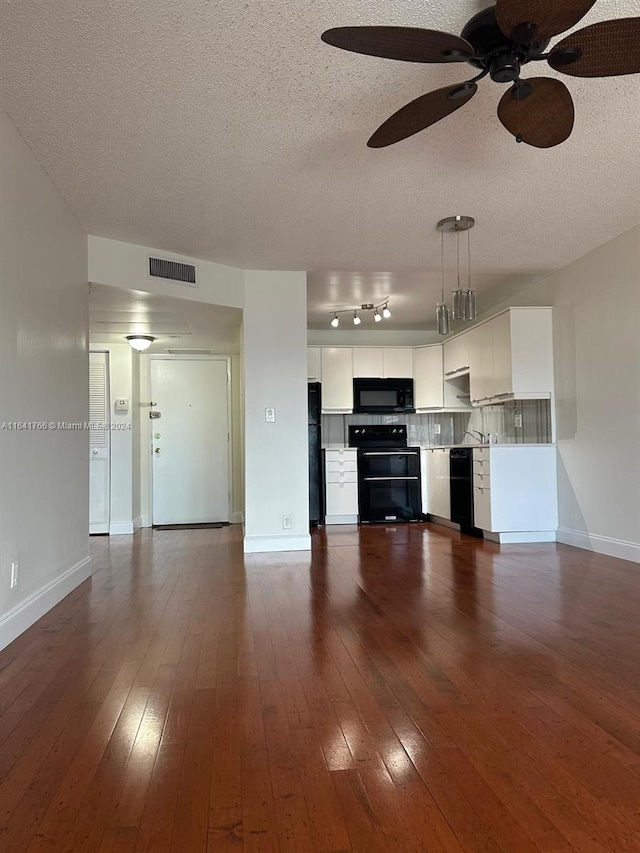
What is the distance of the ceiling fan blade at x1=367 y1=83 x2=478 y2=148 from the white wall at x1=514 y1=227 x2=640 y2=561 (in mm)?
2626

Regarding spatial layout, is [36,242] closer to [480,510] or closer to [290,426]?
[290,426]

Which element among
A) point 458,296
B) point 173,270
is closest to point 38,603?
point 173,270

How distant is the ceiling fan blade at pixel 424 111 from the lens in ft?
6.70

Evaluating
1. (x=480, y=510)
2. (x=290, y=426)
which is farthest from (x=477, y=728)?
(x=480, y=510)

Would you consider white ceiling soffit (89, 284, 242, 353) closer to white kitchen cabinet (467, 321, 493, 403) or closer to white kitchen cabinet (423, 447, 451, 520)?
white kitchen cabinet (467, 321, 493, 403)

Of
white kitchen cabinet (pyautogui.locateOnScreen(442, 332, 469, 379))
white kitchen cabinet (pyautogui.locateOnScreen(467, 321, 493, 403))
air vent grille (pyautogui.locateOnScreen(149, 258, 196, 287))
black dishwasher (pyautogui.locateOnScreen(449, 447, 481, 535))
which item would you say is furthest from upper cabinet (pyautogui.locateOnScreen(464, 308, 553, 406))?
air vent grille (pyautogui.locateOnScreen(149, 258, 196, 287))

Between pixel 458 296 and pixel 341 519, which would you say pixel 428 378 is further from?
pixel 458 296

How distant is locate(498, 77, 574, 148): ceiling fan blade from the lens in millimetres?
2059

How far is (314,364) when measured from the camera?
6984 millimetres

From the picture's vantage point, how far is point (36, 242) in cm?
Result: 307

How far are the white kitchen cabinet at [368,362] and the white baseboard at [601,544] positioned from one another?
2.84 meters

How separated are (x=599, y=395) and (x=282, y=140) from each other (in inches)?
124

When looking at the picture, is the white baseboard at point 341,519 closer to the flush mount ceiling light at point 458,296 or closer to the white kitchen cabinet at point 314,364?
the white kitchen cabinet at point 314,364

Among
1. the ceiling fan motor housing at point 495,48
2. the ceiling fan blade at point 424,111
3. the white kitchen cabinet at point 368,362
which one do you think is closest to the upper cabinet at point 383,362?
the white kitchen cabinet at point 368,362
